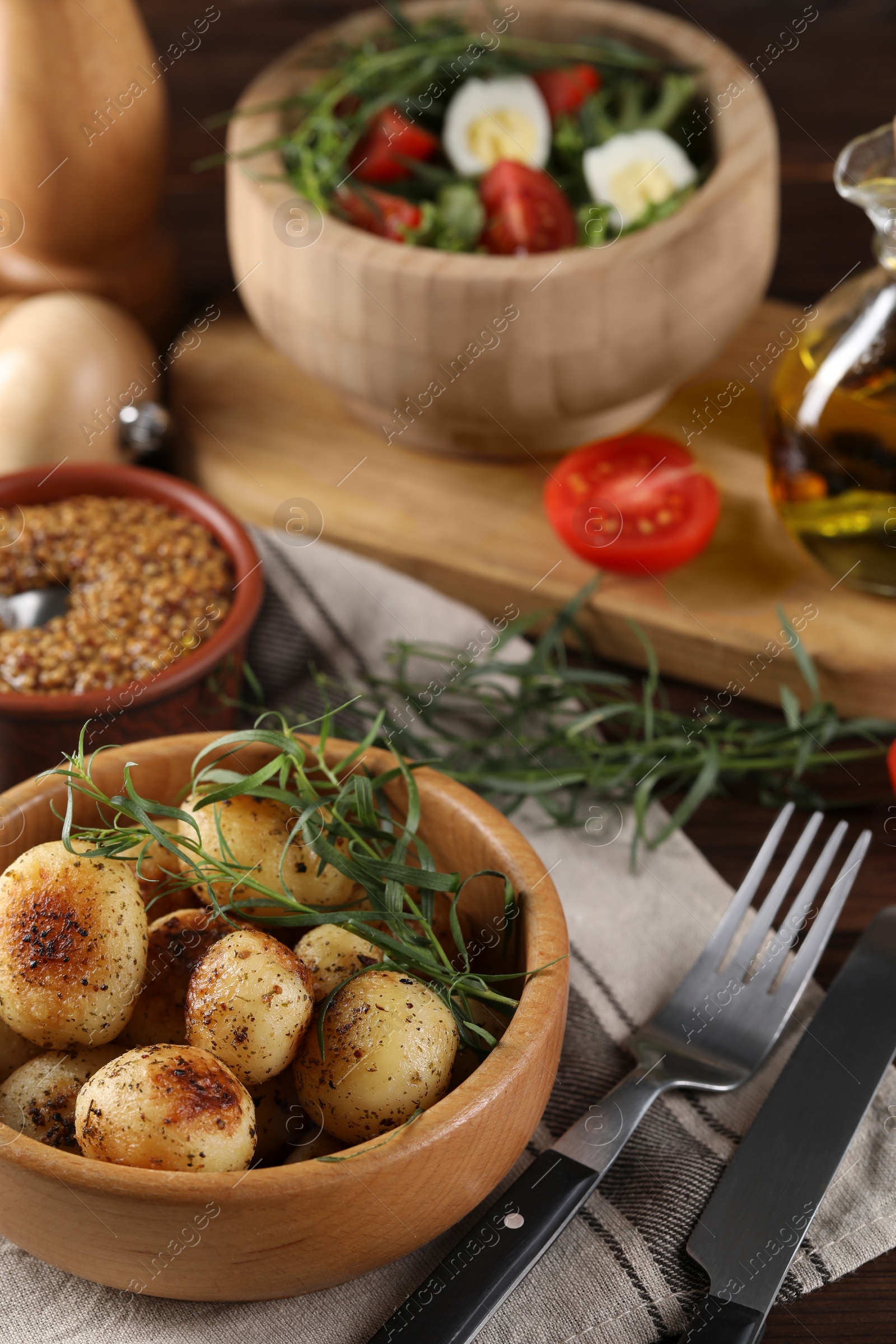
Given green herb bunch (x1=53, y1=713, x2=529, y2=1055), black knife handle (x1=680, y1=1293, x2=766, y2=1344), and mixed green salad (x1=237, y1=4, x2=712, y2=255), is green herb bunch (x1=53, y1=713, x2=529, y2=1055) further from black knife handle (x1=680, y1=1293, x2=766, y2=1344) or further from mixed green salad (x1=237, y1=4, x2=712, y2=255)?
mixed green salad (x1=237, y1=4, x2=712, y2=255)

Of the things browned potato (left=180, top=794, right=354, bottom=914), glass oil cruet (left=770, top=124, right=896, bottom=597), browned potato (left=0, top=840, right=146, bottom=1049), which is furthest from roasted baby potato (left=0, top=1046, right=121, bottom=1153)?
glass oil cruet (left=770, top=124, right=896, bottom=597)

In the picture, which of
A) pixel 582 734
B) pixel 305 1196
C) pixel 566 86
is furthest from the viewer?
pixel 566 86

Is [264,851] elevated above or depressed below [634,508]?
above

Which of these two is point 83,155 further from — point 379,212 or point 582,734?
point 582,734

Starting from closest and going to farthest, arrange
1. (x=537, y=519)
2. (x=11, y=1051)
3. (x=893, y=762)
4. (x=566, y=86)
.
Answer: (x=11, y=1051) < (x=893, y=762) < (x=537, y=519) < (x=566, y=86)

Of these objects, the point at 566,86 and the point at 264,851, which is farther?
the point at 566,86

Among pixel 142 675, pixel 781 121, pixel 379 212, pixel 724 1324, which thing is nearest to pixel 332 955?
pixel 724 1324

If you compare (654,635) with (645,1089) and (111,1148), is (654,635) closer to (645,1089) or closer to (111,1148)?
(645,1089)

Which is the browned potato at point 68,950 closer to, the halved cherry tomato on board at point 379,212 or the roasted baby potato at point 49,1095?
the roasted baby potato at point 49,1095
